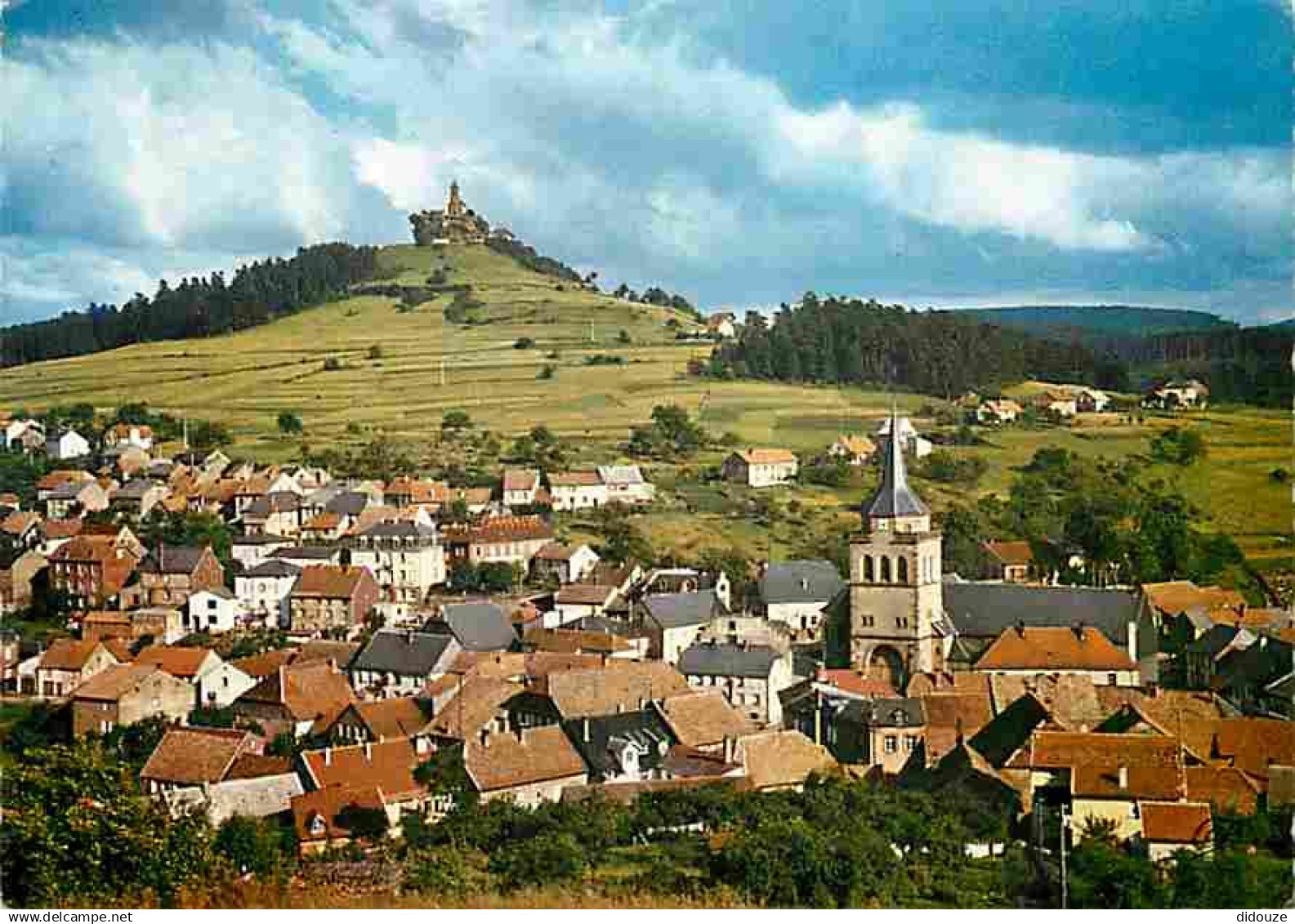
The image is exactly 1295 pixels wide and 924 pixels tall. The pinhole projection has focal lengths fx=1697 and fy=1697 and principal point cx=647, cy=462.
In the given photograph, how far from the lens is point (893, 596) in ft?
41.4

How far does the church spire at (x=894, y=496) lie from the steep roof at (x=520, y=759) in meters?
4.77

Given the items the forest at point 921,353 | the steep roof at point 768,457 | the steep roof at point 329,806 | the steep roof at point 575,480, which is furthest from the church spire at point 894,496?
the steep roof at point 329,806

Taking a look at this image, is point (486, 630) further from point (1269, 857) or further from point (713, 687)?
point (1269, 857)

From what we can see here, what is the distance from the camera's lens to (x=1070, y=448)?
708 inches

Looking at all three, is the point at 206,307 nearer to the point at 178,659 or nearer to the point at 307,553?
the point at 307,553

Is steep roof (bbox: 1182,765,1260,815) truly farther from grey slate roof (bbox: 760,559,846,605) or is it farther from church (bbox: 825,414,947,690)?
grey slate roof (bbox: 760,559,846,605)

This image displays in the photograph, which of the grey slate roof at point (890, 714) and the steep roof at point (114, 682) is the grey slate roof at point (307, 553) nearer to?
the steep roof at point (114, 682)

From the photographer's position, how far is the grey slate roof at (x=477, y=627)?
12148 mm

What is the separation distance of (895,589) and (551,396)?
29.3 feet

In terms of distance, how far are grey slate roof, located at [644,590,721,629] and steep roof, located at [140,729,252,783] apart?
14.6ft

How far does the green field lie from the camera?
1630 centimetres

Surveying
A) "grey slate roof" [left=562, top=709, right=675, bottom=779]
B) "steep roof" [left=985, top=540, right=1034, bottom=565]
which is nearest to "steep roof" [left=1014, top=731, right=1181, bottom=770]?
"grey slate roof" [left=562, top=709, right=675, bottom=779]

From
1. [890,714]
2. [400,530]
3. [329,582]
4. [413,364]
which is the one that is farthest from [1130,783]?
[413,364]

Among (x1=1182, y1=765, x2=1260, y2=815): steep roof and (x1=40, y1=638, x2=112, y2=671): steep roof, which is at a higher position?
(x1=40, y1=638, x2=112, y2=671): steep roof
